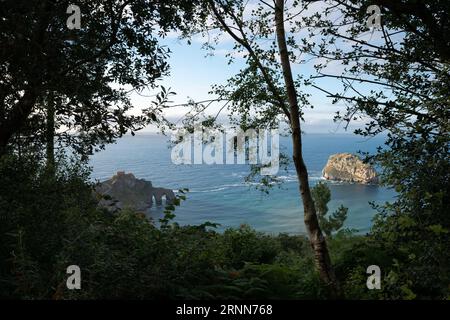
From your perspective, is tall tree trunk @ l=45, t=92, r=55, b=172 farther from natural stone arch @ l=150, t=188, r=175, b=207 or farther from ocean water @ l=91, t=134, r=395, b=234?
natural stone arch @ l=150, t=188, r=175, b=207

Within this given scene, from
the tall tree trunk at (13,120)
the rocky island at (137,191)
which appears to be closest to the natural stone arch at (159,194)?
the rocky island at (137,191)

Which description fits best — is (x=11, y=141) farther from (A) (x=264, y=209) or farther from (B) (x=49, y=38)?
(A) (x=264, y=209)

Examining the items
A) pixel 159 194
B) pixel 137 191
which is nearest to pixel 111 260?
pixel 137 191

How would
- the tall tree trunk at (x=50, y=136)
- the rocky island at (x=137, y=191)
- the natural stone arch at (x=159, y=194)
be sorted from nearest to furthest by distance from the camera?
the tall tree trunk at (x=50, y=136) → the rocky island at (x=137, y=191) → the natural stone arch at (x=159, y=194)

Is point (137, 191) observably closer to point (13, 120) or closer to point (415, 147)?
point (13, 120)

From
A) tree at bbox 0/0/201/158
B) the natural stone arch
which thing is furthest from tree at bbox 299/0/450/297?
the natural stone arch

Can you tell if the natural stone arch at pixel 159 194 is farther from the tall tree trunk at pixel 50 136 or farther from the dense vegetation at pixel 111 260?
the dense vegetation at pixel 111 260

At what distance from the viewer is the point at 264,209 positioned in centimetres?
11050

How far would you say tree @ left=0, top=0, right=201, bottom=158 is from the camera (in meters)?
5.73

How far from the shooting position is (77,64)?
6180mm

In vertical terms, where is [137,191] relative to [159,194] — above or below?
above

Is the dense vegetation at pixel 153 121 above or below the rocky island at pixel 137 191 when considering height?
above

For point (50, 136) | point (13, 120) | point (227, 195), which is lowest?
point (227, 195)

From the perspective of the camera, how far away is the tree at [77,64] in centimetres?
573
